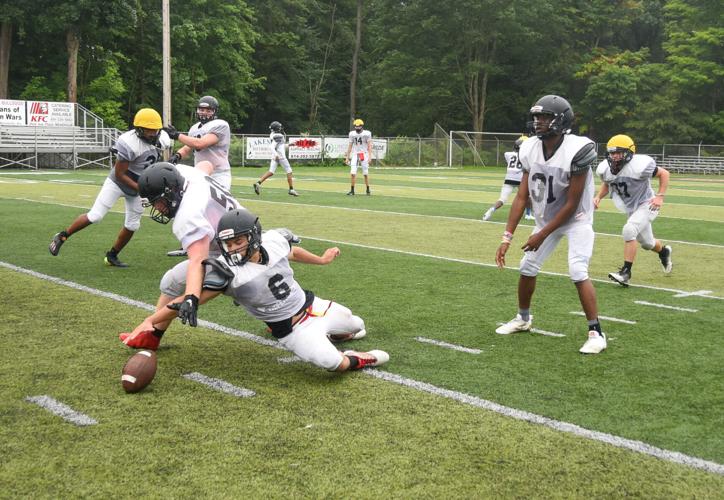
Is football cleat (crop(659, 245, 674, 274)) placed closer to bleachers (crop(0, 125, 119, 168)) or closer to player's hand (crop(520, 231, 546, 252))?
player's hand (crop(520, 231, 546, 252))

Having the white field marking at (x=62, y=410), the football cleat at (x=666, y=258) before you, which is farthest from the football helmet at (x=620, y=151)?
the white field marking at (x=62, y=410)

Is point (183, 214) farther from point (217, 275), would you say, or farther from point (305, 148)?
point (305, 148)

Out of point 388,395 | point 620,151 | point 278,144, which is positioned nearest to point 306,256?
point 388,395

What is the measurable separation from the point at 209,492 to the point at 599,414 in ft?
7.51

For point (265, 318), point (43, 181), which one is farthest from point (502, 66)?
point (265, 318)

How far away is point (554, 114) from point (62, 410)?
389cm

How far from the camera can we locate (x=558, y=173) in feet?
20.0

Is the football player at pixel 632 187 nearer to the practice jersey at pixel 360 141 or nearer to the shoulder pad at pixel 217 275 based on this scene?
the shoulder pad at pixel 217 275

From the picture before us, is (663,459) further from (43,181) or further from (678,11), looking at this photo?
(678,11)

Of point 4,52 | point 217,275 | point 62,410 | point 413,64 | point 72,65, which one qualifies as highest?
point 413,64

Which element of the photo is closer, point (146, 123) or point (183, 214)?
point (183, 214)

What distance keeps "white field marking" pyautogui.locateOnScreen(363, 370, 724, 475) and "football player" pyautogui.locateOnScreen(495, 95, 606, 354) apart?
1.47 m

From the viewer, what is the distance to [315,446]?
4.08 meters

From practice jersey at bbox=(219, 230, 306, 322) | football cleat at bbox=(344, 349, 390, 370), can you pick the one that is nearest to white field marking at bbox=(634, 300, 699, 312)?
football cleat at bbox=(344, 349, 390, 370)
